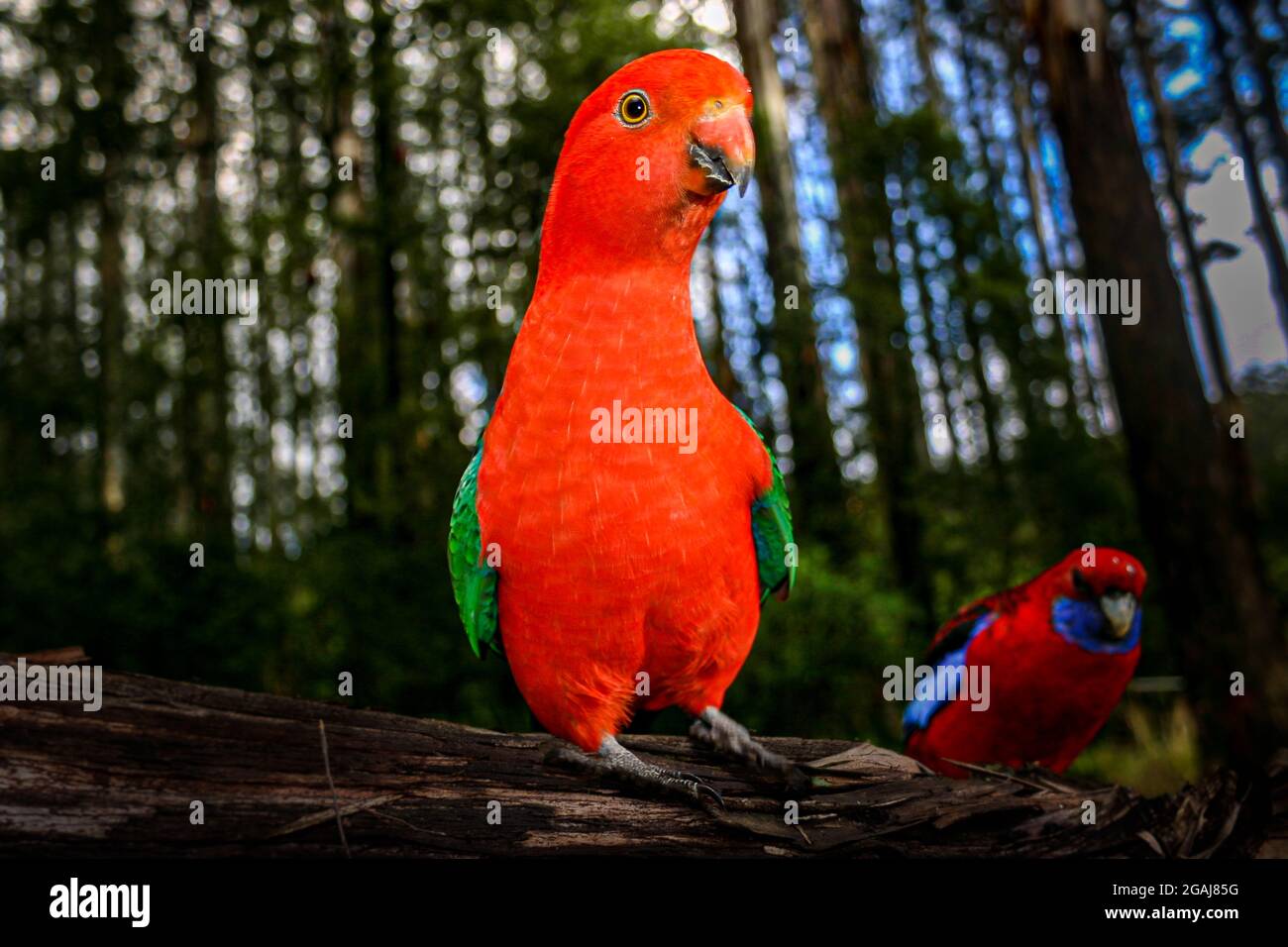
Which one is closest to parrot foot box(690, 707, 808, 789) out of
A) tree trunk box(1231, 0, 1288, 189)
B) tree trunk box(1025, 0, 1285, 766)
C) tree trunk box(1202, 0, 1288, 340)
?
tree trunk box(1025, 0, 1285, 766)

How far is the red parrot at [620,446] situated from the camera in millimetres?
1863

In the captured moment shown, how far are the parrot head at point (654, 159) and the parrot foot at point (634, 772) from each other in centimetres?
109

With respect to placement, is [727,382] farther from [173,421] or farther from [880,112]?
[173,421]

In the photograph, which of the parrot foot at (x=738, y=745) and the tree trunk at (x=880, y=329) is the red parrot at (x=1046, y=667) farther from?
the tree trunk at (x=880, y=329)

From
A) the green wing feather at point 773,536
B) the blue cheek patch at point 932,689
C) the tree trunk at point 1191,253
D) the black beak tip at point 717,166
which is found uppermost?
the tree trunk at point 1191,253

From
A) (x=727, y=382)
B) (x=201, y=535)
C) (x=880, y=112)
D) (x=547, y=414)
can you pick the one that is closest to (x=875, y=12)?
(x=880, y=112)

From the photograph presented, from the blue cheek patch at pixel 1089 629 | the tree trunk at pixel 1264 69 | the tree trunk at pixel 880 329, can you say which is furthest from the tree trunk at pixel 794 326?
the tree trunk at pixel 1264 69

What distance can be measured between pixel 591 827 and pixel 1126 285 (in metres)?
3.21

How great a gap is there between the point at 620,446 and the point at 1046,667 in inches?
75.0

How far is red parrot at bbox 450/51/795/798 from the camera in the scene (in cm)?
186

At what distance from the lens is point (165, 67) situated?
25.4ft

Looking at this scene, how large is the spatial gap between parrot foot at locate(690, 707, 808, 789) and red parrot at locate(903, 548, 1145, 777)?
1.08 meters

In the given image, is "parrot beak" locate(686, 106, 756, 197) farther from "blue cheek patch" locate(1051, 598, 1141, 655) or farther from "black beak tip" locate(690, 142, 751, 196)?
"blue cheek patch" locate(1051, 598, 1141, 655)

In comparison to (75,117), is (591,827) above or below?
below
